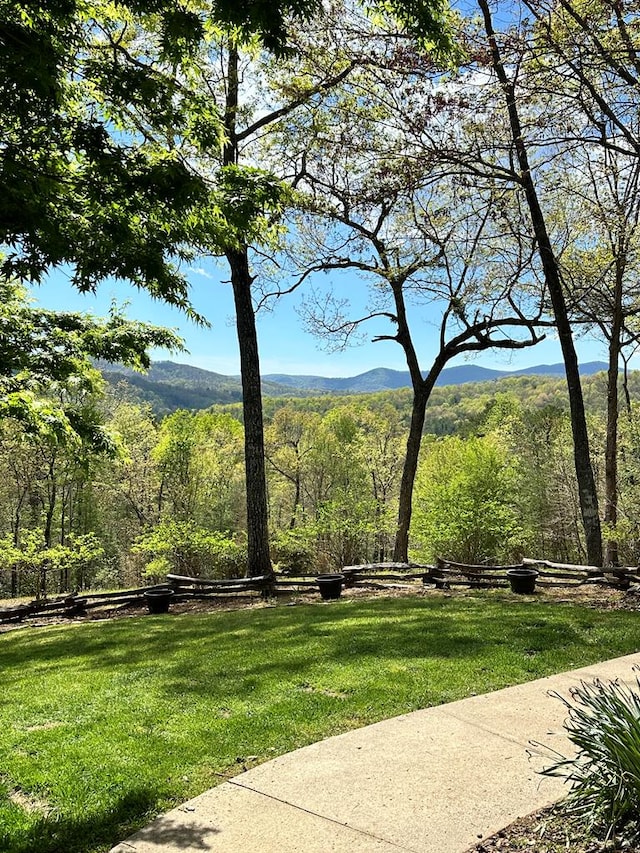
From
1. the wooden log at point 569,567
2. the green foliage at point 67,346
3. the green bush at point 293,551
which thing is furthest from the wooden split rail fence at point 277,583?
the green bush at point 293,551

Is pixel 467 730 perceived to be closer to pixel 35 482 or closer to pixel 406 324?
pixel 406 324

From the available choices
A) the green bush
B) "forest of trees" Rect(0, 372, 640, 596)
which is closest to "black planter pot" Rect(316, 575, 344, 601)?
"forest of trees" Rect(0, 372, 640, 596)

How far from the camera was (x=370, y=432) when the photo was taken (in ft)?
132

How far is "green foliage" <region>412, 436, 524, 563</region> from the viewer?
20.5 m

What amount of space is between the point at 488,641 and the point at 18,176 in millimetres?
6182

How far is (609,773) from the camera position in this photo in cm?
287

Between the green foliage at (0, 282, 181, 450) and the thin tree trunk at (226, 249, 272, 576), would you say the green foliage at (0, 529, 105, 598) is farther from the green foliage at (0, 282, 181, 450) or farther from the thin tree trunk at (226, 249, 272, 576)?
the thin tree trunk at (226, 249, 272, 576)

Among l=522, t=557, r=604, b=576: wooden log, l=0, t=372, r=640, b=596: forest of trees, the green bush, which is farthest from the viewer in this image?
the green bush

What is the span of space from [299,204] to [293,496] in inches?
1195

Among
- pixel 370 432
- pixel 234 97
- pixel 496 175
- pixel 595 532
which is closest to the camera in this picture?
pixel 496 175

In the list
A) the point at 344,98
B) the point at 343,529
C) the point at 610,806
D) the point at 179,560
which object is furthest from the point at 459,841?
the point at 179,560

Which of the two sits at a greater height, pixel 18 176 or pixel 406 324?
pixel 406 324

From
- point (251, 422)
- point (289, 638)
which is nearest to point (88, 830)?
point (289, 638)

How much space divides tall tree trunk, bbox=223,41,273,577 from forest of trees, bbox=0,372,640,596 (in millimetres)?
2443
